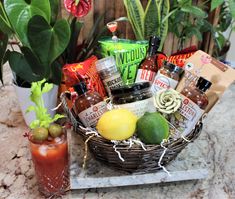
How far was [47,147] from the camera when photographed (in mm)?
693

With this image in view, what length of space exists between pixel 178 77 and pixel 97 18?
1.39 ft

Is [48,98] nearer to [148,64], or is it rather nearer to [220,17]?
[148,64]

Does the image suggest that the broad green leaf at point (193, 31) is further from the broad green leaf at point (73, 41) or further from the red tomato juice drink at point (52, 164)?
the red tomato juice drink at point (52, 164)

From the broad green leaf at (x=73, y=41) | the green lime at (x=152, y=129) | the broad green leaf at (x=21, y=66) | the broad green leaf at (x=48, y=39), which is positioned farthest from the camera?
the broad green leaf at (x=73, y=41)

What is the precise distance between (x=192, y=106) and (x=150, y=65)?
0.71ft

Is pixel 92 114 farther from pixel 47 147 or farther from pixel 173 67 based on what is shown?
pixel 173 67

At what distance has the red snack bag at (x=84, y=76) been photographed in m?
0.86

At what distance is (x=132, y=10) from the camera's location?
1.02 m

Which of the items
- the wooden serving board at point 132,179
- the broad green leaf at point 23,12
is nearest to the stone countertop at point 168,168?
the wooden serving board at point 132,179

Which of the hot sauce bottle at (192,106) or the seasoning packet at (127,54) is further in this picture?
the seasoning packet at (127,54)

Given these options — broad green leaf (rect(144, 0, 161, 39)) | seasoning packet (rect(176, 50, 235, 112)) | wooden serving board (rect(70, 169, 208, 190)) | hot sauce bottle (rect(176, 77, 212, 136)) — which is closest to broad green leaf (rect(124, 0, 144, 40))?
broad green leaf (rect(144, 0, 161, 39))

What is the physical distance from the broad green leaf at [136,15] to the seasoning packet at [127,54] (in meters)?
0.11

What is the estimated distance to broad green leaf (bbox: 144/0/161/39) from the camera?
994 millimetres

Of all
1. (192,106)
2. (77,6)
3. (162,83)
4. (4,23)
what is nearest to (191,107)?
(192,106)
